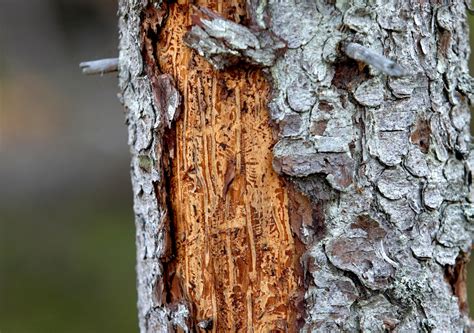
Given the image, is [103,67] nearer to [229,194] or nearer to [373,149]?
[229,194]

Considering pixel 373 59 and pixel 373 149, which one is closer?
pixel 373 59

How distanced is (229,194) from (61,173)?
4219 millimetres

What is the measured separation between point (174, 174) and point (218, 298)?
20 centimetres

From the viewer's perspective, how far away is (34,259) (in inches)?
160

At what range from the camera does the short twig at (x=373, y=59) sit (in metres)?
0.77

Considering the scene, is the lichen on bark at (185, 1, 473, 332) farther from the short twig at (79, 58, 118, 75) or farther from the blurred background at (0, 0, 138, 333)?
the blurred background at (0, 0, 138, 333)

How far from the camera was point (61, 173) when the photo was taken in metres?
4.95

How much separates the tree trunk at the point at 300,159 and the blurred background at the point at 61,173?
8.83ft

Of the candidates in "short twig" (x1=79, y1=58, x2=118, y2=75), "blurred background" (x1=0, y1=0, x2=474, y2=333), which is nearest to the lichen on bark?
"short twig" (x1=79, y1=58, x2=118, y2=75)

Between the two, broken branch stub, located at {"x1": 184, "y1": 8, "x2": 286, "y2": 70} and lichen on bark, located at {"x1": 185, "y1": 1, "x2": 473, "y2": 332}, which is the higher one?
broken branch stub, located at {"x1": 184, "y1": 8, "x2": 286, "y2": 70}

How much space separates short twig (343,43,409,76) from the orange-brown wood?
0.42 feet

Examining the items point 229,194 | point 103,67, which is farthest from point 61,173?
point 229,194

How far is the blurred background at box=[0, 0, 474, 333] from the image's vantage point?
12.3 ft

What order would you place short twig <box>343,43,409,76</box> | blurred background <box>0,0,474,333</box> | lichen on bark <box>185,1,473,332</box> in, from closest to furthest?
short twig <box>343,43,409,76</box>, lichen on bark <box>185,1,473,332</box>, blurred background <box>0,0,474,333</box>
